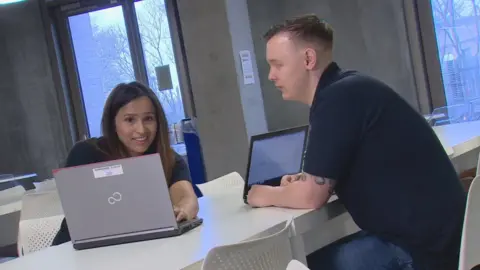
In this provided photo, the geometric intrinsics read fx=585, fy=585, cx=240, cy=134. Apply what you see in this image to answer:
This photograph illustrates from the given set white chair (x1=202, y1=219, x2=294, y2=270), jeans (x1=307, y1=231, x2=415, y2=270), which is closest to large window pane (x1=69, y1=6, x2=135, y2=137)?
jeans (x1=307, y1=231, x2=415, y2=270)

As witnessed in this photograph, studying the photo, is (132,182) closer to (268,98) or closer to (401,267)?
(401,267)

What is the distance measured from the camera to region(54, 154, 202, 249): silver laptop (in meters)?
1.91

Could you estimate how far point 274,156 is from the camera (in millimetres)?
2348

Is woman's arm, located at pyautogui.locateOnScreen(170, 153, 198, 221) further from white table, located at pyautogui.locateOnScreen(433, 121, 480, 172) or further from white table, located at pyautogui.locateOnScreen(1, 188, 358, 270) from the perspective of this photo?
white table, located at pyautogui.locateOnScreen(433, 121, 480, 172)

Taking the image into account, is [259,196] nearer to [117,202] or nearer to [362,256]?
[362,256]

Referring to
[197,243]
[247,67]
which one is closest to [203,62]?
[247,67]

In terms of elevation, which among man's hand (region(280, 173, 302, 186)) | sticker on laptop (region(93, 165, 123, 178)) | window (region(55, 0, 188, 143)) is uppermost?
window (region(55, 0, 188, 143))

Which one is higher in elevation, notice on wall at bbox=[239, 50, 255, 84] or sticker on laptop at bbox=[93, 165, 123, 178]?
notice on wall at bbox=[239, 50, 255, 84]

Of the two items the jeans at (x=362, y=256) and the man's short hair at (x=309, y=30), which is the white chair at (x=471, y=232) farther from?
the man's short hair at (x=309, y=30)

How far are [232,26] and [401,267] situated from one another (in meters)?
3.90

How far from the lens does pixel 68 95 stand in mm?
8398

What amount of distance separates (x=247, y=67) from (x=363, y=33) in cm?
166

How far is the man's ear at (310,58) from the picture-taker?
2.11 m

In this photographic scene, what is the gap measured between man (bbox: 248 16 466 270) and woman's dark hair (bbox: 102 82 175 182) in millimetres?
811
